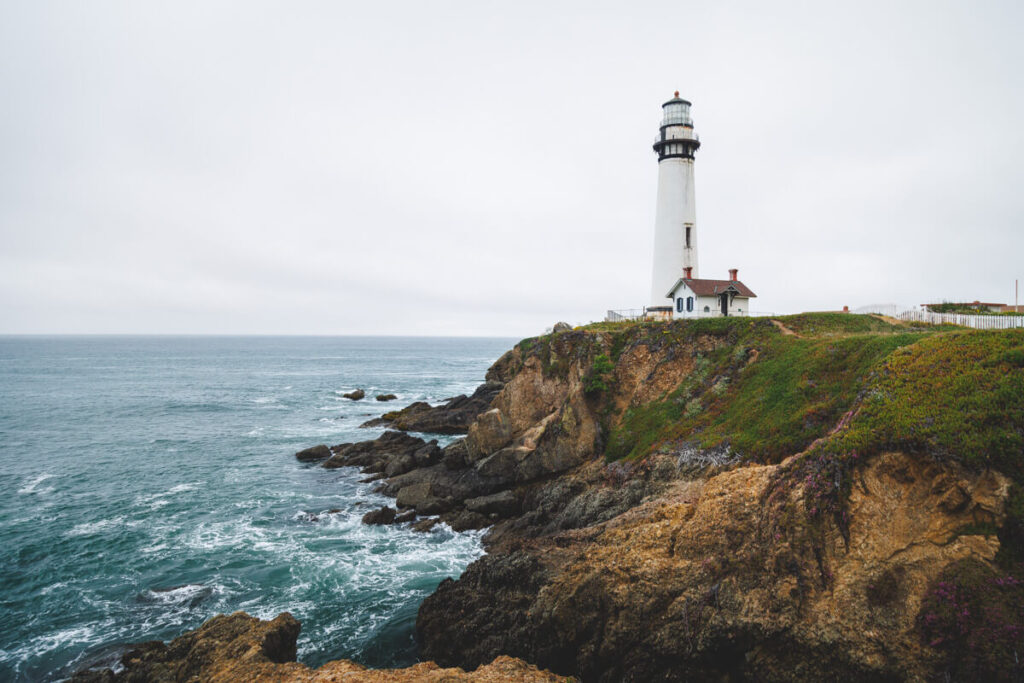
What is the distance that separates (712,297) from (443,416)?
2718cm

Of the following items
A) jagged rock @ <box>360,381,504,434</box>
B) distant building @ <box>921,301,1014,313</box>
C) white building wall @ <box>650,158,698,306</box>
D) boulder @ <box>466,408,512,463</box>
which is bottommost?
jagged rock @ <box>360,381,504,434</box>

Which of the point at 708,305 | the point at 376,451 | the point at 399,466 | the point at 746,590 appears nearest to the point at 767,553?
the point at 746,590

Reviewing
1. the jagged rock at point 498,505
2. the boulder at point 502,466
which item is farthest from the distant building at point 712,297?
the jagged rock at point 498,505

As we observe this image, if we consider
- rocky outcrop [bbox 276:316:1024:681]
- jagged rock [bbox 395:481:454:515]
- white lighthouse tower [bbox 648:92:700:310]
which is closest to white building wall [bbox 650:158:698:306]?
white lighthouse tower [bbox 648:92:700:310]

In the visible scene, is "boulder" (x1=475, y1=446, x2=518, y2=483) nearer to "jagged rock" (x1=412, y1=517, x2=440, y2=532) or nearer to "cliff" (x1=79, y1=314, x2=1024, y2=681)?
"jagged rock" (x1=412, y1=517, x2=440, y2=532)

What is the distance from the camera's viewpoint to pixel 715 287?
37875 millimetres

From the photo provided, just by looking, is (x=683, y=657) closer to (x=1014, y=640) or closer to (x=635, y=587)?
(x=635, y=587)

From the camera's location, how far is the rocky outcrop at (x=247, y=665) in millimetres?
12906

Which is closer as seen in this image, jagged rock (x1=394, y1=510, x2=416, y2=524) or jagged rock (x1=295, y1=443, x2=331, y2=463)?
jagged rock (x1=394, y1=510, x2=416, y2=524)

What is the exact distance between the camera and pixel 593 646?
555 inches

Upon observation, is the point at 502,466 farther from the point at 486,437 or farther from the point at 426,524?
the point at 426,524

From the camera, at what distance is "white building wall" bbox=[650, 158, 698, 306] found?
135 ft

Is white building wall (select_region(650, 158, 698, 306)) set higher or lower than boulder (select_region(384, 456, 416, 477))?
higher

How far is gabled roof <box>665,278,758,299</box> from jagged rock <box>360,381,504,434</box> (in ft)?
72.7
